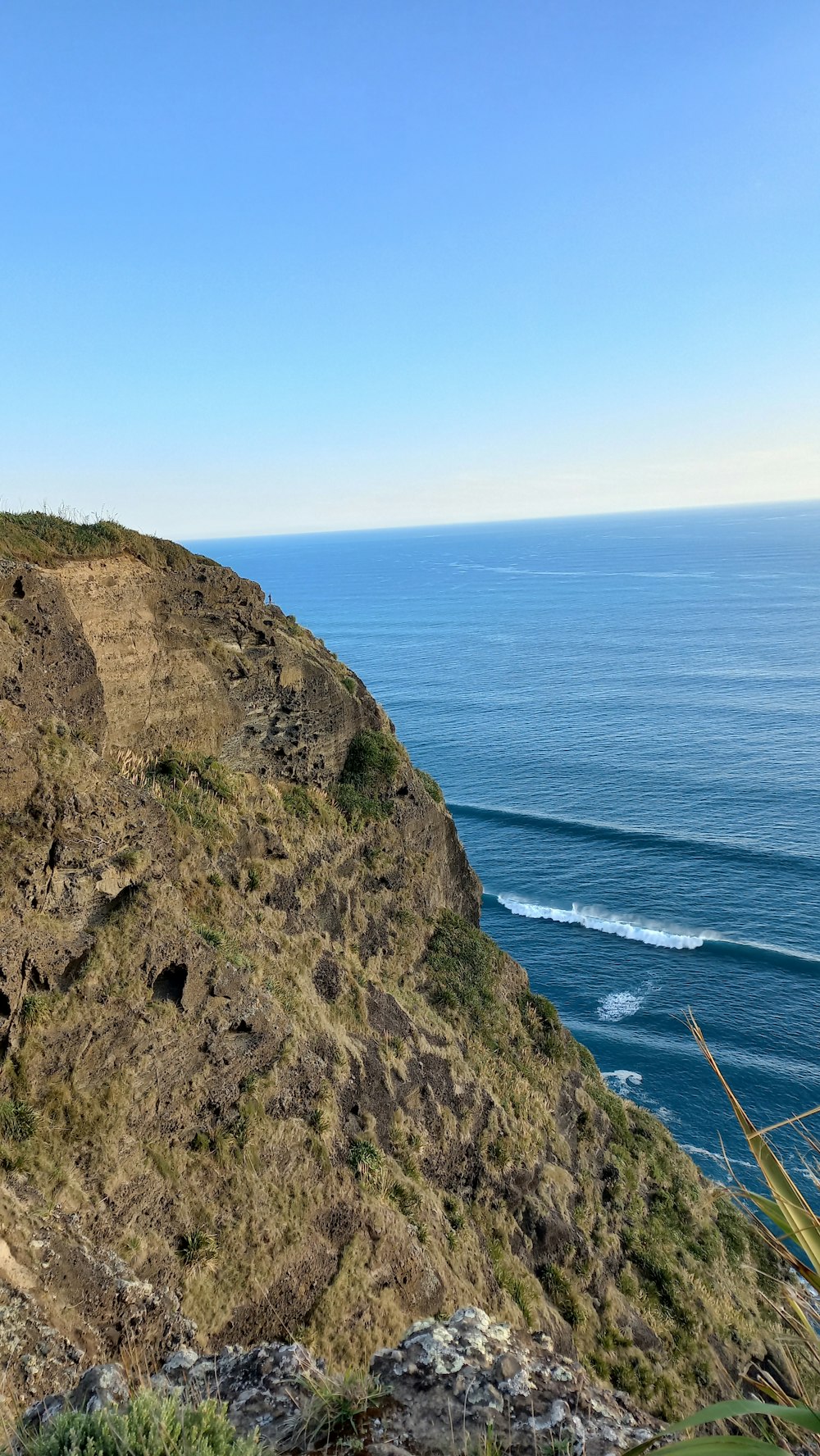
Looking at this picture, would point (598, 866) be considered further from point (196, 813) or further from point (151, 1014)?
point (151, 1014)

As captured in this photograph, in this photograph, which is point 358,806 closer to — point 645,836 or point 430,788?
point 430,788

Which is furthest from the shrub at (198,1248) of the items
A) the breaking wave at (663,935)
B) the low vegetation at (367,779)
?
the breaking wave at (663,935)

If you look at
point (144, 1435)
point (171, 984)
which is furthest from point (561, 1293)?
point (144, 1435)

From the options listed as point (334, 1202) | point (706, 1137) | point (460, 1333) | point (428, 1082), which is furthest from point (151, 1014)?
point (706, 1137)

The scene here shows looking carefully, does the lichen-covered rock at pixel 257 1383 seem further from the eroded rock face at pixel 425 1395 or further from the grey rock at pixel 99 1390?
the grey rock at pixel 99 1390

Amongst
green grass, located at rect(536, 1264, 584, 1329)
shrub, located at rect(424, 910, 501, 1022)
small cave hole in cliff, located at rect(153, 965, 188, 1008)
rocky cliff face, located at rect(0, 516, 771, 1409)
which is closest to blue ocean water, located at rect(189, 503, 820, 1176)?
rocky cliff face, located at rect(0, 516, 771, 1409)

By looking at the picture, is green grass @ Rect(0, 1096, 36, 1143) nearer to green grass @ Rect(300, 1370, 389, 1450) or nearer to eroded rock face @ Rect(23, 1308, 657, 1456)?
eroded rock face @ Rect(23, 1308, 657, 1456)
